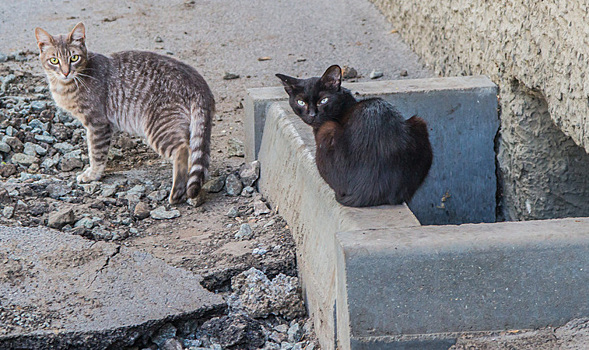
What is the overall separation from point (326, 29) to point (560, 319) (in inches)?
214

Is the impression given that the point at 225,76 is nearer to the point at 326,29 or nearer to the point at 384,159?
the point at 326,29

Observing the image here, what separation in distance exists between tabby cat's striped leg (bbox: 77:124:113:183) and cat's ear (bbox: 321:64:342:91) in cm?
209

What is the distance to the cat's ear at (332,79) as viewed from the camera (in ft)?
11.7

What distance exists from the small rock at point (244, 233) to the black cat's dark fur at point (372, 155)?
869 mm

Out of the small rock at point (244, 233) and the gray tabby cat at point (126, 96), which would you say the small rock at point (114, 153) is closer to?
the gray tabby cat at point (126, 96)

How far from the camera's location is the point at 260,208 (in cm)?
444

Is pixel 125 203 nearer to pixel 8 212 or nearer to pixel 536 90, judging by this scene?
pixel 8 212

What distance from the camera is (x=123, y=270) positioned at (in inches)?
139

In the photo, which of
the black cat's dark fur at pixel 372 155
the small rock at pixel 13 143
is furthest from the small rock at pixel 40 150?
the black cat's dark fur at pixel 372 155

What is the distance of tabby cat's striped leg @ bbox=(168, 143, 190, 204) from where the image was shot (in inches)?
182

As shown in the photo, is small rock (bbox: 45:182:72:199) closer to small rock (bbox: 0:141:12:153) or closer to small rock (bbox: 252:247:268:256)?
small rock (bbox: 0:141:12:153)

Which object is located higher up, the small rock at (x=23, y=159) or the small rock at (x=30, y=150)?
the small rock at (x=30, y=150)

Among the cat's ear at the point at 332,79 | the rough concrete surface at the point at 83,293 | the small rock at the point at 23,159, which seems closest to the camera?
the rough concrete surface at the point at 83,293

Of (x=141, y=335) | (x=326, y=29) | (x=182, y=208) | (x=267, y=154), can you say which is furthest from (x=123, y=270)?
(x=326, y=29)
